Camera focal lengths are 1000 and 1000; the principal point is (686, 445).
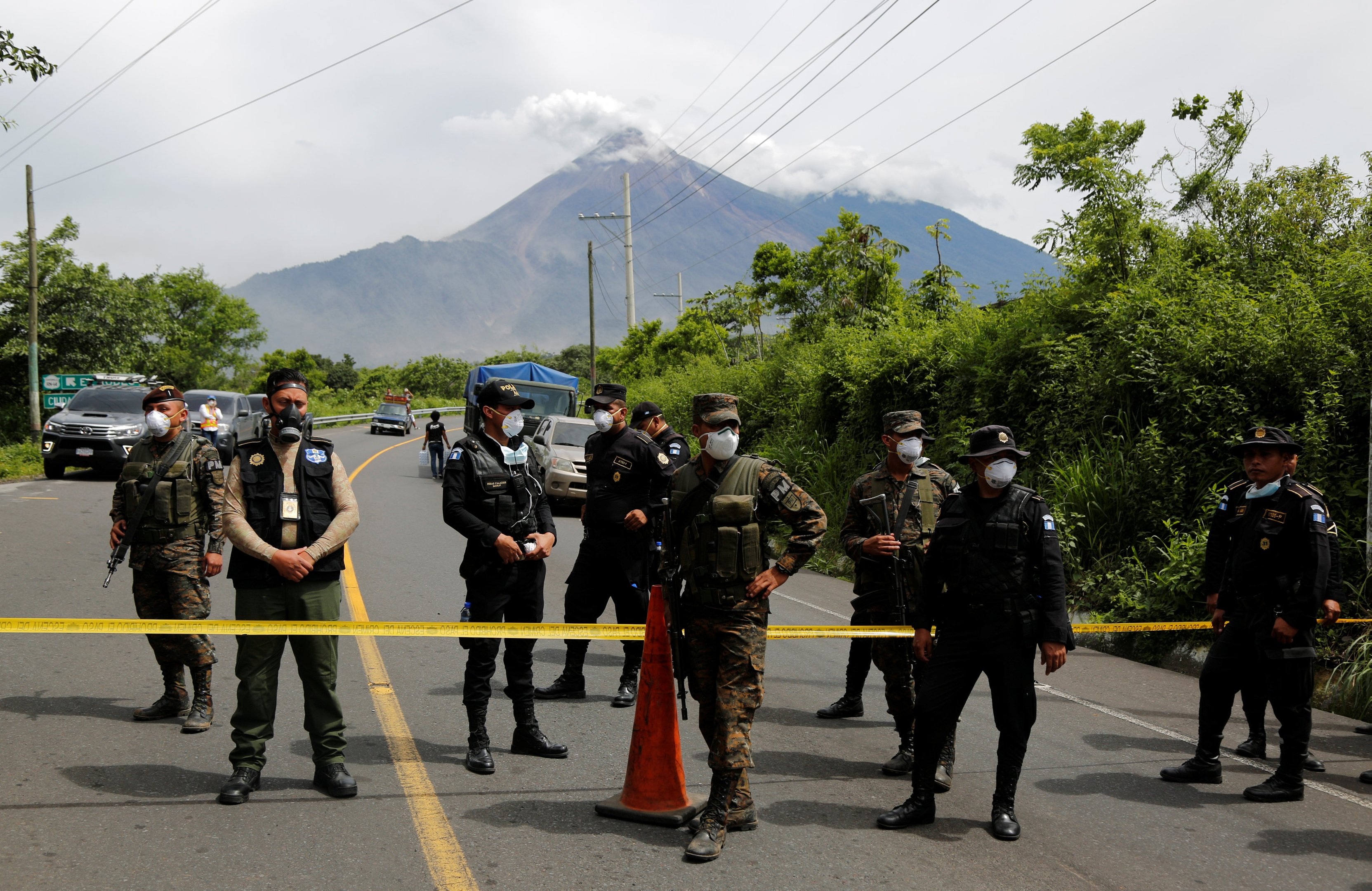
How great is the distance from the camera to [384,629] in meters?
5.12

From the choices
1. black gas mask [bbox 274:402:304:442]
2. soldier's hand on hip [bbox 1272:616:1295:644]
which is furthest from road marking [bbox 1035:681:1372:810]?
black gas mask [bbox 274:402:304:442]

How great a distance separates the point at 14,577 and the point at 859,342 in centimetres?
1236

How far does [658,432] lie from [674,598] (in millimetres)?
2877

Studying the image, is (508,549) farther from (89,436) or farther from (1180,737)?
(89,436)

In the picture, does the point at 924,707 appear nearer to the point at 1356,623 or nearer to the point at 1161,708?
the point at 1161,708

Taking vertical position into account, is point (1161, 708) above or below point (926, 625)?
below

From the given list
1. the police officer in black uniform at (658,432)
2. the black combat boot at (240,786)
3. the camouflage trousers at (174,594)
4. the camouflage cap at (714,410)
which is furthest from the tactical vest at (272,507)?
the police officer in black uniform at (658,432)

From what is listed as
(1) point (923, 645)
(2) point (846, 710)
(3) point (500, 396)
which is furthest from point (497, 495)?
(2) point (846, 710)

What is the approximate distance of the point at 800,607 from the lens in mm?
10195

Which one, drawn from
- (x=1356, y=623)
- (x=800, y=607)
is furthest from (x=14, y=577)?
(x=1356, y=623)

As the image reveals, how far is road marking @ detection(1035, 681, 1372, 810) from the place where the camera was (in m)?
5.06

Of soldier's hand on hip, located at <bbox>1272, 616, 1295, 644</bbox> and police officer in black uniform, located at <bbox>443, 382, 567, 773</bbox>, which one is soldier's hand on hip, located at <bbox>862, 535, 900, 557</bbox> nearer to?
police officer in black uniform, located at <bbox>443, 382, 567, 773</bbox>

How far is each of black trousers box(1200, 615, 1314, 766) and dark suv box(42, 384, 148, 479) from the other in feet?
62.1

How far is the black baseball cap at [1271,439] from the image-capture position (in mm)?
5223
